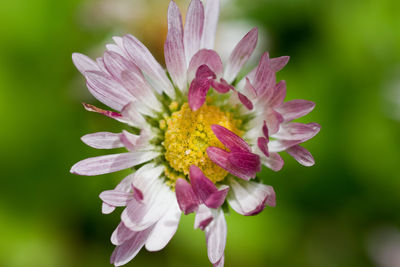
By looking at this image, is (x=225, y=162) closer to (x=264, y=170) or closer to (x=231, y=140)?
(x=231, y=140)

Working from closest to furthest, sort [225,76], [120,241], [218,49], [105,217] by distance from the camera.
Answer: [120,241] → [225,76] → [105,217] → [218,49]

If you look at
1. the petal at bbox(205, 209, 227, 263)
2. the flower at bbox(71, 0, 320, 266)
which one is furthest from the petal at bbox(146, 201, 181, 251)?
the petal at bbox(205, 209, 227, 263)

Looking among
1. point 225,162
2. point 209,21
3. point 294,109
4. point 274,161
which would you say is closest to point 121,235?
point 225,162

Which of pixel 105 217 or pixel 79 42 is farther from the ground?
pixel 79 42

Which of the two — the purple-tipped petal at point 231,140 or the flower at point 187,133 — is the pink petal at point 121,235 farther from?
the purple-tipped petal at point 231,140
